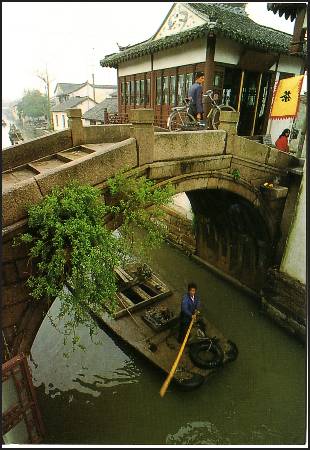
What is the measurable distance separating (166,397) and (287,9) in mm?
11952

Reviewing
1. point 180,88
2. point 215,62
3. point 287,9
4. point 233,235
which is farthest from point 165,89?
point 233,235

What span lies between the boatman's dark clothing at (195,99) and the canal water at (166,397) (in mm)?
7040

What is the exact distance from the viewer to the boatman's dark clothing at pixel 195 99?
8.64 m

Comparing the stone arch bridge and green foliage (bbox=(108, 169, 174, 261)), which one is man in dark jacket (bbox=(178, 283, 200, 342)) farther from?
the stone arch bridge

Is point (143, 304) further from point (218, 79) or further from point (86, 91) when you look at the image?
point (86, 91)

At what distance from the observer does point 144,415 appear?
7289 mm

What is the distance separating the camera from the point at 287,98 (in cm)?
1055

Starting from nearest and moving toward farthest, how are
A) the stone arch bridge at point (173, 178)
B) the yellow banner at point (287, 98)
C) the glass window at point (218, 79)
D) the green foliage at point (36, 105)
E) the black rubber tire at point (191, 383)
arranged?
the stone arch bridge at point (173, 178) → the black rubber tire at point (191, 383) → the yellow banner at point (287, 98) → the glass window at point (218, 79) → the green foliage at point (36, 105)

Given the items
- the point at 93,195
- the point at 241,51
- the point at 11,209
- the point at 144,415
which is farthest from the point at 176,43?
the point at 144,415

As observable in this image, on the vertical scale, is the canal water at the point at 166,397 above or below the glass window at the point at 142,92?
below

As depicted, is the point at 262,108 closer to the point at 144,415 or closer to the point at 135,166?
the point at 135,166

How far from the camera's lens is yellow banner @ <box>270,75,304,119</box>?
10.2 meters

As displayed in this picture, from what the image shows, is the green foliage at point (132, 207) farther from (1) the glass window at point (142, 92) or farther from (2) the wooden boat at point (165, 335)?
(1) the glass window at point (142, 92)

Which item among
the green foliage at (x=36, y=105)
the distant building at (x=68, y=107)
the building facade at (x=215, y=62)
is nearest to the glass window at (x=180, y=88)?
the building facade at (x=215, y=62)
